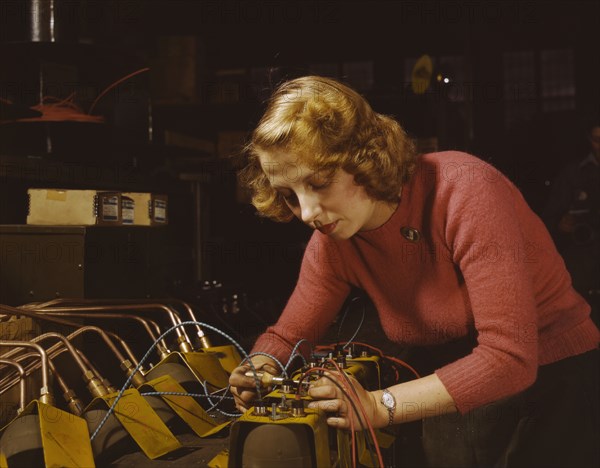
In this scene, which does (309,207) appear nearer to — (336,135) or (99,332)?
(336,135)

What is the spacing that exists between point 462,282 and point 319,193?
367 mm

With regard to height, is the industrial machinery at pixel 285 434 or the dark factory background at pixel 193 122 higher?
the dark factory background at pixel 193 122

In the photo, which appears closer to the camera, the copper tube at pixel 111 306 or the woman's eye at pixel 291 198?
the woman's eye at pixel 291 198

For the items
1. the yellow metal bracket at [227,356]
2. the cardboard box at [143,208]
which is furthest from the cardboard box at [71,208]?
the yellow metal bracket at [227,356]

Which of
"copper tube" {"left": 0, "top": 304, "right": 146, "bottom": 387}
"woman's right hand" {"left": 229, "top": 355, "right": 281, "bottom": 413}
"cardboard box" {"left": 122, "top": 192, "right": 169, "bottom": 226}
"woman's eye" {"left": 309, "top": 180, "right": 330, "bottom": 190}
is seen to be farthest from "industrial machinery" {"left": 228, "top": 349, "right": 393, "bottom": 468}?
"cardboard box" {"left": 122, "top": 192, "right": 169, "bottom": 226}

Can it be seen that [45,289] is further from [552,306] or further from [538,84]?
[538,84]

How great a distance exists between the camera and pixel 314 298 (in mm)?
1429

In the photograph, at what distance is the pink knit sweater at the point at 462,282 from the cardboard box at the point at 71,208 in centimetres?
68

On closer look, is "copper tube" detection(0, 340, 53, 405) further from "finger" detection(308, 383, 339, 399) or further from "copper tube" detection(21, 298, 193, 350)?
"finger" detection(308, 383, 339, 399)

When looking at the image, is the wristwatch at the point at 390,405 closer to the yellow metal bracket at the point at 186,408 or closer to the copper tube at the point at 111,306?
the yellow metal bracket at the point at 186,408

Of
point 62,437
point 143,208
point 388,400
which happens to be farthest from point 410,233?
point 143,208

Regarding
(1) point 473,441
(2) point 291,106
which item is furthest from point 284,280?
(2) point 291,106

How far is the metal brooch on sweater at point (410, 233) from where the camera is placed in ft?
4.20

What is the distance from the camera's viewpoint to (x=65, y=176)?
214cm
